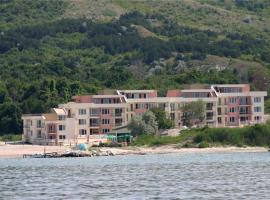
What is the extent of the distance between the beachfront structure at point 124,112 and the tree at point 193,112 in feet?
2.36

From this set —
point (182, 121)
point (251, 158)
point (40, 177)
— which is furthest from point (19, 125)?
point (40, 177)

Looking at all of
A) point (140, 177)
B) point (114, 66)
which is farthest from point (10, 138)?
point (140, 177)

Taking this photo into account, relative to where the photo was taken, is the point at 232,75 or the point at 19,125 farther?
the point at 232,75

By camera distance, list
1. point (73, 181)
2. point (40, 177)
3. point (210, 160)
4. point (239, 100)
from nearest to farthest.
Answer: point (73, 181)
point (40, 177)
point (210, 160)
point (239, 100)

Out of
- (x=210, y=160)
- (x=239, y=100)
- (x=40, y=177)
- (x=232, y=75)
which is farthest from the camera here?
(x=232, y=75)

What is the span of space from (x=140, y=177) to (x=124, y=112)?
185ft

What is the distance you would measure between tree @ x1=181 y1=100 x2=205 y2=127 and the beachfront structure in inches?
28.3

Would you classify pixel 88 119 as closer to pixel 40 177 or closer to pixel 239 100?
pixel 239 100

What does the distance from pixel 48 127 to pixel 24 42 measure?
80040mm

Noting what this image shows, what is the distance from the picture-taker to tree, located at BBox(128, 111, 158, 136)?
116 meters

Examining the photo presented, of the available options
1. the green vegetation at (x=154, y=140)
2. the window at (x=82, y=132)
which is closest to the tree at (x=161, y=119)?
the green vegetation at (x=154, y=140)

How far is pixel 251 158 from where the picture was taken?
92.5 m

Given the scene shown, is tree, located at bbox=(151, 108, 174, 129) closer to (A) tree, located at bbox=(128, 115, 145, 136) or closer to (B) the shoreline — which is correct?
(A) tree, located at bbox=(128, 115, 145, 136)

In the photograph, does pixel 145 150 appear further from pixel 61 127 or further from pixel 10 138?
pixel 10 138
